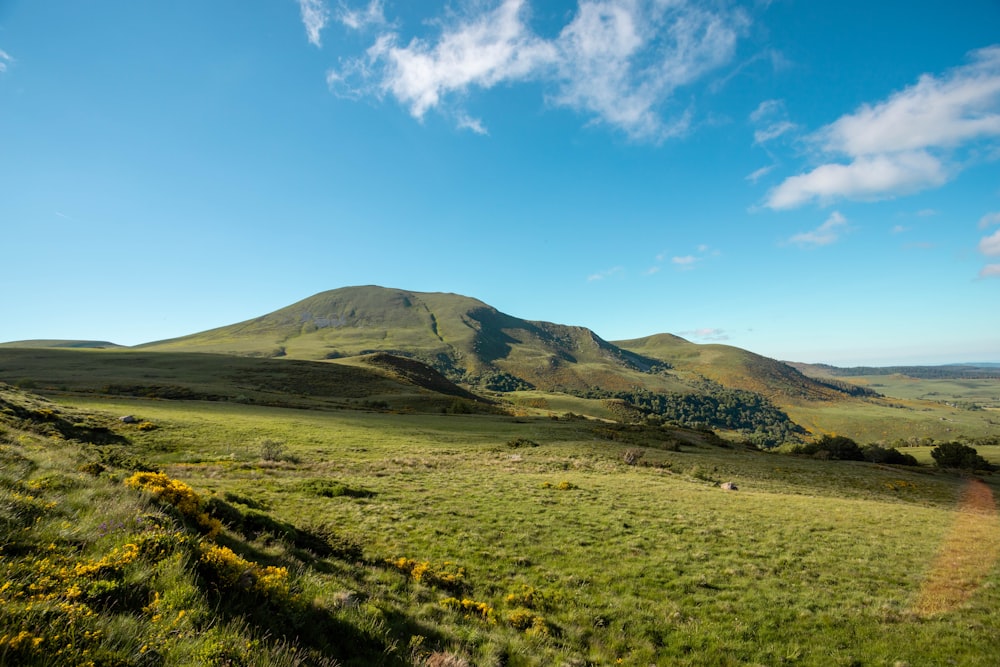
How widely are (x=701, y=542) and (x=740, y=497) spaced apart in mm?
12338

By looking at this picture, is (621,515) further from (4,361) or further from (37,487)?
(4,361)

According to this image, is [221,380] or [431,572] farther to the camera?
[221,380]

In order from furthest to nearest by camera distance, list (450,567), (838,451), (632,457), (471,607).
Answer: (838,451)
(632,457)
(450,567)
(471,607)

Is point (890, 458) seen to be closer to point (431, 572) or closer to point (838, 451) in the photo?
point (838, 451)

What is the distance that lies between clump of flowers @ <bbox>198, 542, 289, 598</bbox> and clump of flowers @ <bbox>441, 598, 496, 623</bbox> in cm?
427

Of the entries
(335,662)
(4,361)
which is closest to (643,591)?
(335,662)

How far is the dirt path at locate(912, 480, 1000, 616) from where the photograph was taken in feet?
41.0

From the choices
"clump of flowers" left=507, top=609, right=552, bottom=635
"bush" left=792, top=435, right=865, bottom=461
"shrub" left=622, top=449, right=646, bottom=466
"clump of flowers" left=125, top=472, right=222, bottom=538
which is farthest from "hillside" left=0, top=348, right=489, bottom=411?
"clump of flowers" left=507, top=609, right=552, bottom=635

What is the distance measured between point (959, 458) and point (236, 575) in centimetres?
9147

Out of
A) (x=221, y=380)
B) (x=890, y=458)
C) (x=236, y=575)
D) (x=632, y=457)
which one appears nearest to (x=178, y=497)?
(x=236, y=575)

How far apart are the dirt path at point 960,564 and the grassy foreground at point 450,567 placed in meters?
0.13

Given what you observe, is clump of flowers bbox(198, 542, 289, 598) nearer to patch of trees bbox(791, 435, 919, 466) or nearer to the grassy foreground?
the grassy foreground

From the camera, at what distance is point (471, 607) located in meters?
10.4

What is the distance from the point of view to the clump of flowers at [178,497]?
995 cm
